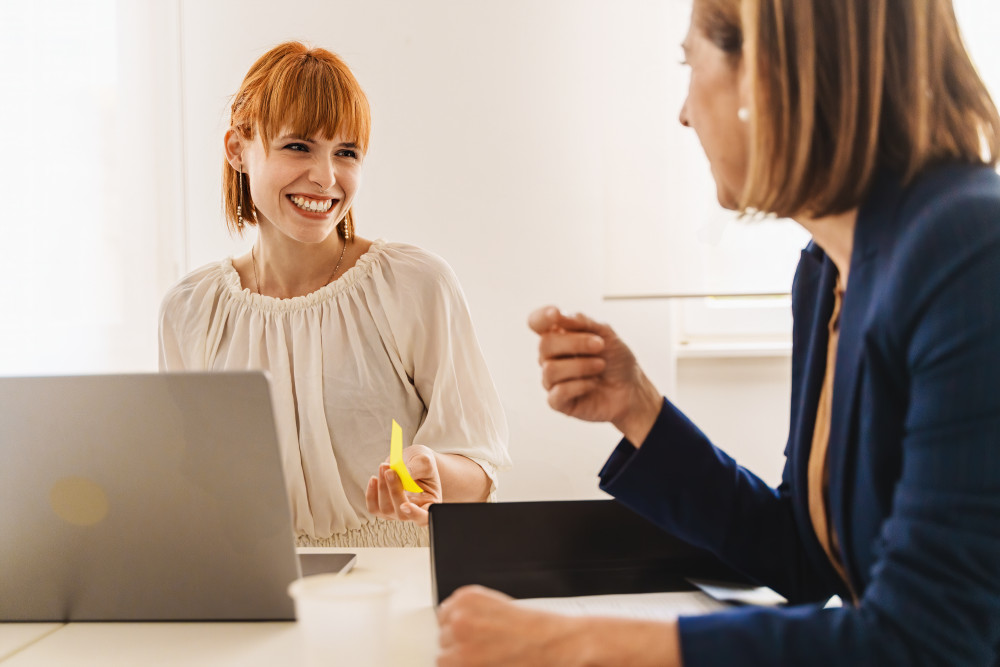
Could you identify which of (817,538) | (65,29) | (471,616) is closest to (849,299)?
(817,538)

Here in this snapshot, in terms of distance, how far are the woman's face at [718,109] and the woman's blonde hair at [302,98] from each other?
899 mm

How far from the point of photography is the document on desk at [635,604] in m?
0.77

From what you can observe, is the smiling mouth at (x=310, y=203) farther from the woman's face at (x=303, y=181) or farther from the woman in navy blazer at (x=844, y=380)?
the woman in navy blazer at (x=844, y=380)

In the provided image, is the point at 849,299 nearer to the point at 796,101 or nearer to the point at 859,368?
the point at 859,368

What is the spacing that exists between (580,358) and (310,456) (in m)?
0.80

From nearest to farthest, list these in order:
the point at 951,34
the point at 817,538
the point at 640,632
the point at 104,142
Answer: the point at 640,632 < the point at 951,34 < the point at 817,538 < the point at 104,142

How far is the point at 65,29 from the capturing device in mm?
2008

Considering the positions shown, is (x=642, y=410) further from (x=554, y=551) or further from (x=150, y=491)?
(x=150, y=491)

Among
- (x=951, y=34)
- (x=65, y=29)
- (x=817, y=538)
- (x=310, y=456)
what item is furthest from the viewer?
(x=65, y=29)

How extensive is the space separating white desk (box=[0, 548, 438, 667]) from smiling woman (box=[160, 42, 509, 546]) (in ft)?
2.14

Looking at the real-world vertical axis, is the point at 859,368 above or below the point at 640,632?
above

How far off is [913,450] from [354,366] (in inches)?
45.0

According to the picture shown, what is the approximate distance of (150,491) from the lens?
73cm

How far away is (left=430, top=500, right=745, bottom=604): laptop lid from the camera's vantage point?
824mm
